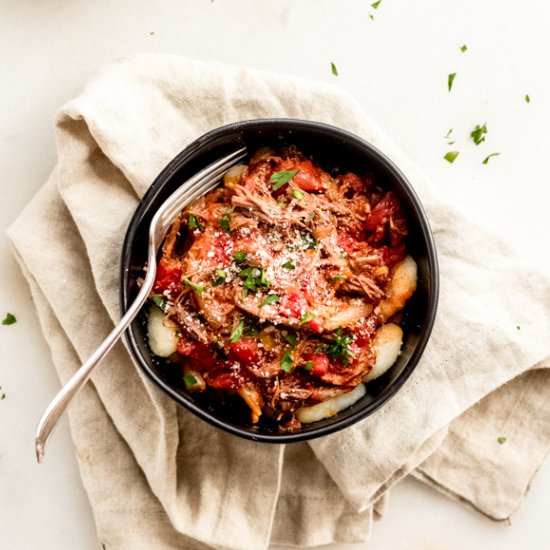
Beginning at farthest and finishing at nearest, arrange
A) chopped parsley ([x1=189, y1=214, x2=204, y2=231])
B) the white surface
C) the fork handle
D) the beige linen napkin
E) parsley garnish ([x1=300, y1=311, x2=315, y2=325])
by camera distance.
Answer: the white surface, the beige linen napkin, chopped parsley ([x1=189, y1=214, x2=204, y2=231]), parsley garnish ([x1=300, y1=311, x2=315, y2=325]), the fork handle

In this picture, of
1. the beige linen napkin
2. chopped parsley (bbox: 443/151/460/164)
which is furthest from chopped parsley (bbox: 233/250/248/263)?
chopped parsley (bbox: 443/151/460/164)

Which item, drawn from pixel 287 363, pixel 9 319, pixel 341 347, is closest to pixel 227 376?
pixel 287 363

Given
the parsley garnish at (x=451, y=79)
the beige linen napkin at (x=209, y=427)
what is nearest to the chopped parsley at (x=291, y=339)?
the beige linen napkin at (x=209, y=427)

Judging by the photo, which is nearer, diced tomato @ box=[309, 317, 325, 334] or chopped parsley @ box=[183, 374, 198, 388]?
diced tomato @ box=[309, 317, 325, 334]

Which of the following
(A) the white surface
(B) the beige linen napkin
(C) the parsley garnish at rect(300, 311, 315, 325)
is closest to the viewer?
(C) the parsley garnish at rect(300, 311, 315, 325)

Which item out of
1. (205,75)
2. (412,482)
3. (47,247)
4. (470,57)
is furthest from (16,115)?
(412,482)

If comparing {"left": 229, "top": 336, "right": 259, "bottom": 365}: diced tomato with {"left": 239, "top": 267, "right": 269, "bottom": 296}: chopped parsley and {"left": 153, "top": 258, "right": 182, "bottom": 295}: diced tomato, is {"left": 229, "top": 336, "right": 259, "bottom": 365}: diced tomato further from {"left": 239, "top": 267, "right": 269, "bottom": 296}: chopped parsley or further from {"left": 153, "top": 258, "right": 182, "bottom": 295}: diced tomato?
{"left": 153, "top": 258, "right": 182, "bottom": 295}: diced tomato

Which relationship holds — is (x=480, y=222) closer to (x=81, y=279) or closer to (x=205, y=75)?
(x=205, y=75)
